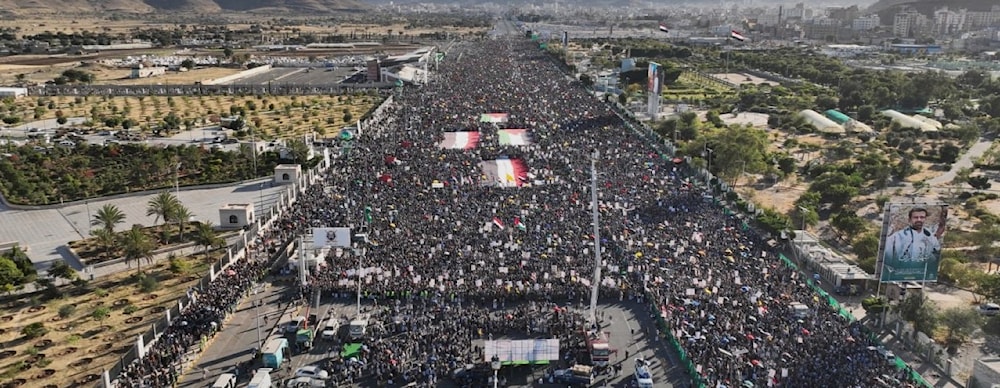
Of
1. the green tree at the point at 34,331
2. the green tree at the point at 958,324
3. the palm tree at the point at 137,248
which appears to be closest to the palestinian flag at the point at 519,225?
the palm tree at the point at 137,248

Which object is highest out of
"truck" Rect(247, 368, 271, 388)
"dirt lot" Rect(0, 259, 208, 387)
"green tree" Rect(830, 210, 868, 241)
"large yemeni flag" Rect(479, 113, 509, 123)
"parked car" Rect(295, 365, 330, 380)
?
"large yemeni flag" Rect(479, 113, 509, 123)

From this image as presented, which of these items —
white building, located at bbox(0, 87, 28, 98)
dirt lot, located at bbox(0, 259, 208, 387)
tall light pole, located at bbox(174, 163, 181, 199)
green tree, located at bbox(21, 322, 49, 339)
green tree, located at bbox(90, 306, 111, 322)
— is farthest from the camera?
white building, located at bbox(0, 87, 28, 98)

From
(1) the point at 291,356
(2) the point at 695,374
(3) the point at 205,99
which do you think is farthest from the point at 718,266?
(3) the point at 205,99

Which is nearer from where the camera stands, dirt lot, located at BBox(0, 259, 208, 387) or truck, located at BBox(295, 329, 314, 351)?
dirt lot, located at BBox(0, 259, 208, 387)

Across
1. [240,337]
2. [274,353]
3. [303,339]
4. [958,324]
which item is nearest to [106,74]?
[240,337]

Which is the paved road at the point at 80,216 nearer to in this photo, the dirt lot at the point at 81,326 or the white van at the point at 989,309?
the dirt lot at the point at 81,326

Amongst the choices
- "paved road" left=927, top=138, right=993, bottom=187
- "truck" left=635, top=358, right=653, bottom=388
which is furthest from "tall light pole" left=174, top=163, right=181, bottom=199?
"paved road" left=927, top=138, right=993, bottom=187

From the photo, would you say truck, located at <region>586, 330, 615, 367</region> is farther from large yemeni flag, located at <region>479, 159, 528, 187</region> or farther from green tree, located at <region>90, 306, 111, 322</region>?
large yemeni flag, located at <region>479, 159, 528, 187</region>

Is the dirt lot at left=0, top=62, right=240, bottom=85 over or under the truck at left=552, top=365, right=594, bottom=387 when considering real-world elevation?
over
